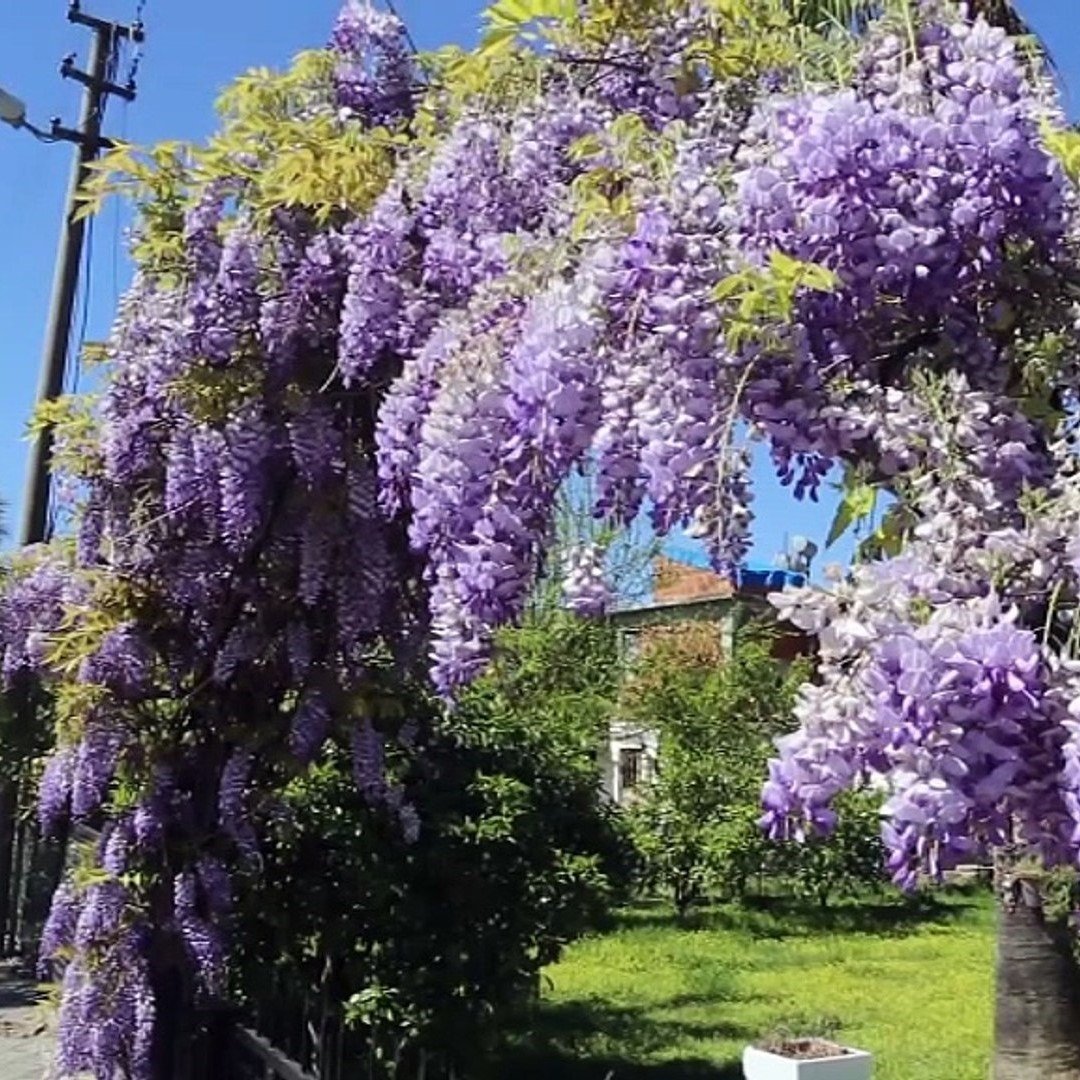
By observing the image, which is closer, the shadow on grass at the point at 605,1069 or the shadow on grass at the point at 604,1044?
the shadow on grass at the point at 605,1069

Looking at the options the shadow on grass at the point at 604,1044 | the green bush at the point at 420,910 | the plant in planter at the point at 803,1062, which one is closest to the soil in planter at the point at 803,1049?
the plant in planter at the point at 803,1062

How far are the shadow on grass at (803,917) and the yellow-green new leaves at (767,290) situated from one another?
12423 mm

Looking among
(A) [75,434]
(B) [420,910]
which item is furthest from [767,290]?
(B) [420,910]

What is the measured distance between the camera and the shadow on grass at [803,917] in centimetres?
1481

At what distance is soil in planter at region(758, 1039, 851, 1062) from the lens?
6.53 metres

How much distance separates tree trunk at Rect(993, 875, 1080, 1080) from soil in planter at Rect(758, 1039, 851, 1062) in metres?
1.34

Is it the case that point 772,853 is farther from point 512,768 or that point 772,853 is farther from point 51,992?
point 51,992

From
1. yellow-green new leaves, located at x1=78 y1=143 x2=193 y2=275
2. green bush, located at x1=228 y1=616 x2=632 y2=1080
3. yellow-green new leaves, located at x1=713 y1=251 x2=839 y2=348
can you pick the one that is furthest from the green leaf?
green bush, located at x1=228 y1=616 x2=632 y2=1080

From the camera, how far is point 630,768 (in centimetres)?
1916

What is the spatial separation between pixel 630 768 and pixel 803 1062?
1288 centimetres

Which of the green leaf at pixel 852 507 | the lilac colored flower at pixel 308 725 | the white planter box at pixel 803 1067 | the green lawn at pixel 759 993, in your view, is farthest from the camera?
the green lawn at pixel 759 993

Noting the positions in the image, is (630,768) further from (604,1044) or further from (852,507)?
(852,507)

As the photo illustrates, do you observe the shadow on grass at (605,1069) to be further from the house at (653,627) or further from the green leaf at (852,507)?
the house at (653,627)

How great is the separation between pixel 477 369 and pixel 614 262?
40 cm
